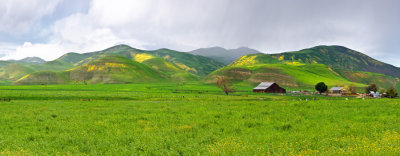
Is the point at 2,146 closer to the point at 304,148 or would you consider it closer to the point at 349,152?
the point at 304,148

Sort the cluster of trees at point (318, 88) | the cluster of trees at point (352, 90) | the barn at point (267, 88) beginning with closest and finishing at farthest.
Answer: the cluster of trees at point (318, 88)
the cluster of trees at point (352, 90)
the barn at point (267, 88)

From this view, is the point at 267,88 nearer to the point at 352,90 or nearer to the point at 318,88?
the point at 318,88

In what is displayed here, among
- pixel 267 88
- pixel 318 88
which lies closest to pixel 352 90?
pixel 318 88

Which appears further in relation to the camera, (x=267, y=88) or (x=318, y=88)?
(x=267, y=88)

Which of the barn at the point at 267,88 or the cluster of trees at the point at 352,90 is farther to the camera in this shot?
the barn at the point at 267,88

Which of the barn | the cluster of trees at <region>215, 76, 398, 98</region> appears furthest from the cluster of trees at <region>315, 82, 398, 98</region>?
the barn

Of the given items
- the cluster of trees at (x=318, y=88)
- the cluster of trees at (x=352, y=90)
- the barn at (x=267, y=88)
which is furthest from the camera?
the barn at (x=267, y=88)

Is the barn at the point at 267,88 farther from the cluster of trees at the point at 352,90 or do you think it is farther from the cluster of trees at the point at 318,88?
the cluster of trees at the point at 352,90

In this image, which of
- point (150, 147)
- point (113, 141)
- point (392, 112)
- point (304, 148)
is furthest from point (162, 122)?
point (392, 112)

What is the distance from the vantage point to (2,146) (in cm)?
1208

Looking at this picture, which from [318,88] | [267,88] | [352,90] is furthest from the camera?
[352,90]

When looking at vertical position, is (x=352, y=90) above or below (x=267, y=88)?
below

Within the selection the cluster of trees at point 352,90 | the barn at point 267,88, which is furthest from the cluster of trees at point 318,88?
the barn at point 267,88

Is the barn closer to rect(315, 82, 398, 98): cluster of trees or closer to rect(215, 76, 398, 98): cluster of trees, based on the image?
rect(215, 76, 398, 98): cluster of trees
